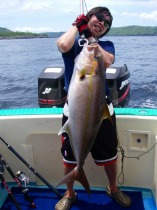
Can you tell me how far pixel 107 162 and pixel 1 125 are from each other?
51.8 inches

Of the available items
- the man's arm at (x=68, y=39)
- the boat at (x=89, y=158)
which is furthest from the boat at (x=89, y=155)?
the man's arm at (x=68, y=39)

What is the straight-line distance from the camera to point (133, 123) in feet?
11.3

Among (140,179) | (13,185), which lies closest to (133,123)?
(140,179)

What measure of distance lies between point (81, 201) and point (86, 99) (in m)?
1.64

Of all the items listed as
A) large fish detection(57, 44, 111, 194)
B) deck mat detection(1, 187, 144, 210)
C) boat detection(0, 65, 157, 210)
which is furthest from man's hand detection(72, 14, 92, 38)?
deck mat detection(1, 187, 144, 210)

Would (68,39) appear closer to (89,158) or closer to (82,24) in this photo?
(82,24)

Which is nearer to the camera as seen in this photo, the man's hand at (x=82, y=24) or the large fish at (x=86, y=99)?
the large fish at (x=86, y=99)

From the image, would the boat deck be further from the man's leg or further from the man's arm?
the man's arm

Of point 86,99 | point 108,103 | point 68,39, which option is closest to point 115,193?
point 108,103

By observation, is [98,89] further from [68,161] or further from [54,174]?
[54,174]

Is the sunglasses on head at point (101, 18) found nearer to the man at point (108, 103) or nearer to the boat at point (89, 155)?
the man at point (108, 103)

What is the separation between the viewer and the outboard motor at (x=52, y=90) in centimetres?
511

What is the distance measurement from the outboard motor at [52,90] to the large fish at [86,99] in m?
2.49

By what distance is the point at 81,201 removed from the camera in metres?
3.55
